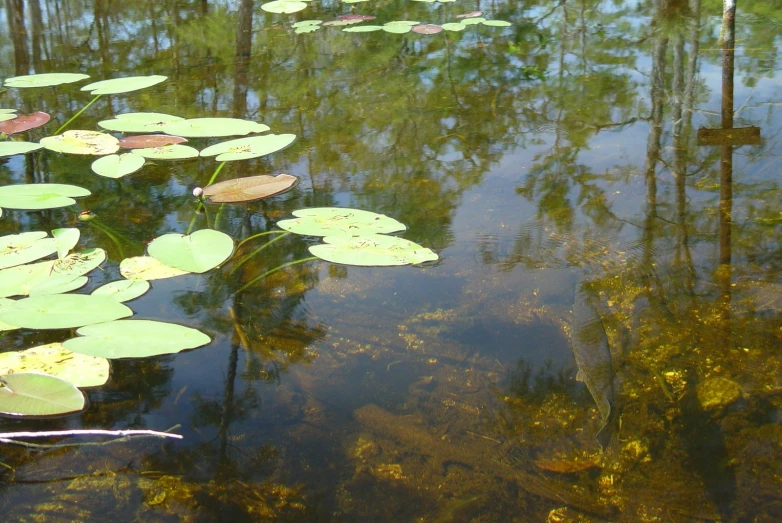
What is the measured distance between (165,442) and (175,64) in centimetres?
275

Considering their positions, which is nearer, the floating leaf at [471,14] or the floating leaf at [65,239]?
the floating leaf at [65,239]

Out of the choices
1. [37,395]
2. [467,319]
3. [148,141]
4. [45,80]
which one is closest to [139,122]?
[148,141]

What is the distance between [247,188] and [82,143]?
0.75 meters

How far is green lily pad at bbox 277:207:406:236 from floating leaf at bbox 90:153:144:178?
1.99 feet

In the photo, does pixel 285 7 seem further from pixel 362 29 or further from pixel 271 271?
pixel 271 271

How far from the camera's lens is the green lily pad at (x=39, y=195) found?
6.29ft

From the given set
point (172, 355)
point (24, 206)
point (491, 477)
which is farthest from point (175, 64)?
point (491, 477)

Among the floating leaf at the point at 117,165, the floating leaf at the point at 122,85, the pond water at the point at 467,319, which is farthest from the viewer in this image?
the floating leaf at the point at 122,85

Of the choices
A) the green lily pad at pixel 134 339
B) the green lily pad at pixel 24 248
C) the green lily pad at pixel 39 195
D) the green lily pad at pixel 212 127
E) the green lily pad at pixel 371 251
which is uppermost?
the green lily pad at pixel 212 127

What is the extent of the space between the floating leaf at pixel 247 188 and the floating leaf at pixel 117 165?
277 mm

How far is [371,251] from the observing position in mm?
1641

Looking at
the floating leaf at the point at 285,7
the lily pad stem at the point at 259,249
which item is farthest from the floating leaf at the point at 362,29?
the lily pad stem at the point at 259,249

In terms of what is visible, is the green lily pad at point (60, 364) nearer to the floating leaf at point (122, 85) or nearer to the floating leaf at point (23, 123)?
the floating leaf at point (23, 123)

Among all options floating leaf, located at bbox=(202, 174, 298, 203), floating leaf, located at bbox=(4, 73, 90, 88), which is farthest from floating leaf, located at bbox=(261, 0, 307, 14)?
floating leaf, located at bbox=(202, 174, 298, 203)
